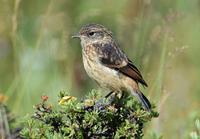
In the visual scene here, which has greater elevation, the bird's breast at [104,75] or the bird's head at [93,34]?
the bird's head at [93,34]

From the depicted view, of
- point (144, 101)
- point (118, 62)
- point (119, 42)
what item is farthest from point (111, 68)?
point (119, 42)

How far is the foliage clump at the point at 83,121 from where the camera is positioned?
5.17 metres

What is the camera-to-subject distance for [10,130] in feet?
22.3

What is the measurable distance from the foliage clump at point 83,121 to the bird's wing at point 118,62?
58.2 inches

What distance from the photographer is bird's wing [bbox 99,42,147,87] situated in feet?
23.0

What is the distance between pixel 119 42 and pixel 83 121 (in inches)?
176

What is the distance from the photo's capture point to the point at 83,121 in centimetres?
524

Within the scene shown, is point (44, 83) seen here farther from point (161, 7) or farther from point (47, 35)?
point (161, 7)

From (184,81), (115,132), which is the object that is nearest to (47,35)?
(184,81)

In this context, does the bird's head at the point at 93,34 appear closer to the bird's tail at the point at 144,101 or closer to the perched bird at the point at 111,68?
the perched bird at the point at 111,68

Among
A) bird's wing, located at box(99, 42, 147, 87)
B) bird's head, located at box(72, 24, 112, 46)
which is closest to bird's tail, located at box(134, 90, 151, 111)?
bird's wing, located at box(99, 42, 147, 87)

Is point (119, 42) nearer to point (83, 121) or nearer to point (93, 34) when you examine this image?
point (93, 34)

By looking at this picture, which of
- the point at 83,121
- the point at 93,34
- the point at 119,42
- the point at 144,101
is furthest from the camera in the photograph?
Result: the point at 119,42

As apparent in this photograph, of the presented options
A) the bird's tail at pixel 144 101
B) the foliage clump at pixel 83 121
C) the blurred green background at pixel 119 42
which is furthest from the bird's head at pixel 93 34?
the foliage clump at pixel 83 121
